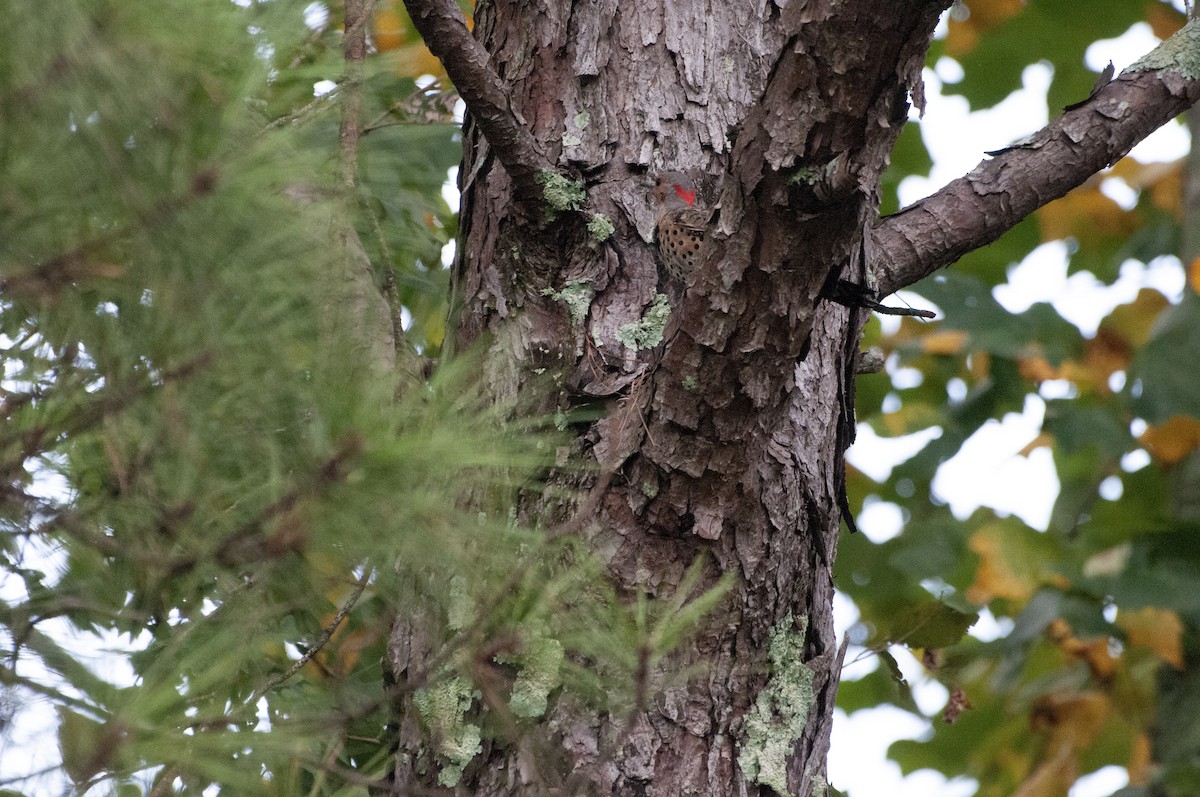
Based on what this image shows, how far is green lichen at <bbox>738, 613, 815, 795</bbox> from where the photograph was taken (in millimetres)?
1758

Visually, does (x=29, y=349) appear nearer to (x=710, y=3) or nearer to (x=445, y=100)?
(x=710, y=3)

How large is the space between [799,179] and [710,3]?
2.83ft

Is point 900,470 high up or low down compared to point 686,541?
up

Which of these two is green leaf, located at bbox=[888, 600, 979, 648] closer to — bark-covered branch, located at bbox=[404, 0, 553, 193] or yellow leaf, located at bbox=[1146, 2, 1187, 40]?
bark-covered branch, located at bbox=[404, 0, 553, 193]

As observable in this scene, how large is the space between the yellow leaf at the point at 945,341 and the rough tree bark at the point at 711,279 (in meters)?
2.10

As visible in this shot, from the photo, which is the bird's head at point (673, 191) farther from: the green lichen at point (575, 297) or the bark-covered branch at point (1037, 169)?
the bark-covered branch at point (1037, 169)

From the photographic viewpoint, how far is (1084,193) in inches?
211

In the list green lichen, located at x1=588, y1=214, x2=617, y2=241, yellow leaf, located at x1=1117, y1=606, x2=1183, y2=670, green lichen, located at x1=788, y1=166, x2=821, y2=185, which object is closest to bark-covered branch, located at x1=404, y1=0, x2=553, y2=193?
green lichen, located at x1=588, y1=214, x2=617, y2=241

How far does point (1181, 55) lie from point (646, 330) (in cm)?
113

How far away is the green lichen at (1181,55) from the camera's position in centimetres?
210

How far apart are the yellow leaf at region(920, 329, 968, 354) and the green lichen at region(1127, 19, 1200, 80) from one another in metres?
2.00

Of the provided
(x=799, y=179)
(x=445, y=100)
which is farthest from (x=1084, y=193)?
(x=799, y=179)

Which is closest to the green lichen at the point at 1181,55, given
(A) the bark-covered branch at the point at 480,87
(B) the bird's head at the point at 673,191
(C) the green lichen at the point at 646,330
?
(B) the bird's head at the point at 673,191

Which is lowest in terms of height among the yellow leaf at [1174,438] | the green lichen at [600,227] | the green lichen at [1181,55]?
the green lichen at [600,227]
